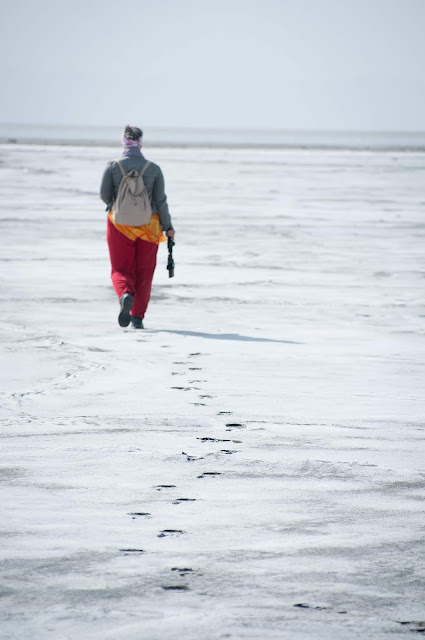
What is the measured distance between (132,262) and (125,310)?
2.25 ft

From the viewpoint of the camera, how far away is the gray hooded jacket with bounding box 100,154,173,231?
25.7 ft

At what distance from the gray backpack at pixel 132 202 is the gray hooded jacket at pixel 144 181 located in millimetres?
49

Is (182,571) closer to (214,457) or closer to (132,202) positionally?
(214,457)

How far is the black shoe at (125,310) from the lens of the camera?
7340 mm

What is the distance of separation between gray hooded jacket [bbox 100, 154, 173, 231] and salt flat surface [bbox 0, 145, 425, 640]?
2.93 feet

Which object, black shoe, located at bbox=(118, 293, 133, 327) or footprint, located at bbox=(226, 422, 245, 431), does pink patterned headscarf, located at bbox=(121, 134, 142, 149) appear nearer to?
black shoe, located at bbox=(118, 293, 133, 327)

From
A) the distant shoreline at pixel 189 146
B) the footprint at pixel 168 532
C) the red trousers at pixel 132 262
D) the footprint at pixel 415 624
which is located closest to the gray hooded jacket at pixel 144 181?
→ the red trousers at pixel 132 262

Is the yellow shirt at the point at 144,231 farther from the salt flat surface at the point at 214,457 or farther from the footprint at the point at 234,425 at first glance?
the footprint at the point at 234,425

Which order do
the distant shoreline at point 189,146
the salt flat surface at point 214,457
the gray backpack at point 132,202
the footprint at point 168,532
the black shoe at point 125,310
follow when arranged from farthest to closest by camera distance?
the distant shoreline at point 189,146, the gray backpack at point 132,202, the black shoe at point 125,310, the footprint at point 168,532, the salt flat surface at point 214,457

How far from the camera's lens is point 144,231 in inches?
311

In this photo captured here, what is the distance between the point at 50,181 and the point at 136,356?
19248 millimetres

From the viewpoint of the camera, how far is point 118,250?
7.88 metres

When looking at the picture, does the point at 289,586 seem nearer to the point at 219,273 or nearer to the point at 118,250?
the point at 118,250

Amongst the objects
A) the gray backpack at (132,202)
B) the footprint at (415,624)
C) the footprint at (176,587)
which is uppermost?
the gray backpack at (132,202)
